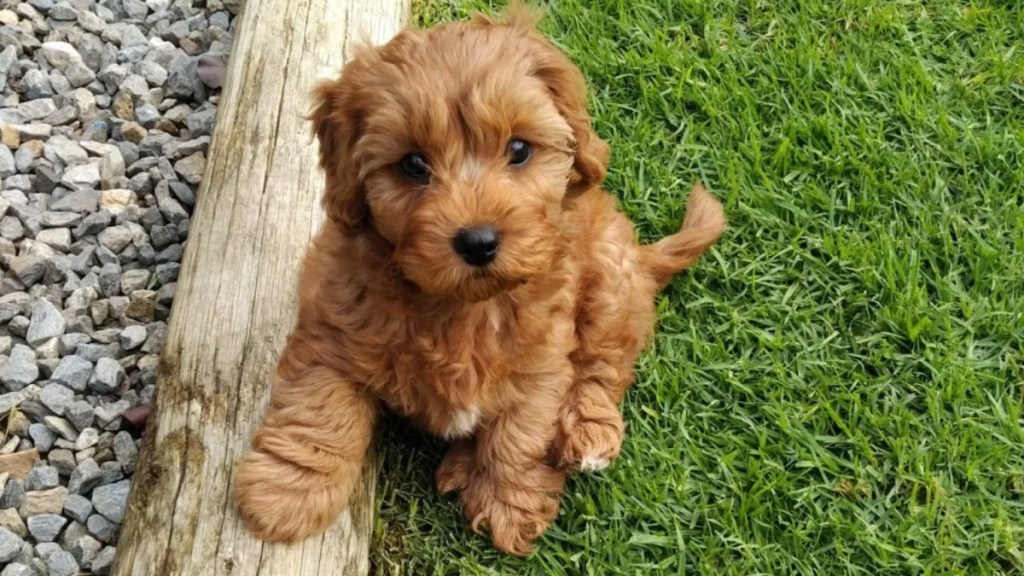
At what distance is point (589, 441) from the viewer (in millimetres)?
3580

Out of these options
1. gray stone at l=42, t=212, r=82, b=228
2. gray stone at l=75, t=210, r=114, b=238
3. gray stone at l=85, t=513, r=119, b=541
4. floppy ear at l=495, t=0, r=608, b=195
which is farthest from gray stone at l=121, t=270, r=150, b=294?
floppy ear at l=495, t=0, r=608, b=195

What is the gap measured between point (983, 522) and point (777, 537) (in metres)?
0.66

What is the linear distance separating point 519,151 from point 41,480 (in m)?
2.09

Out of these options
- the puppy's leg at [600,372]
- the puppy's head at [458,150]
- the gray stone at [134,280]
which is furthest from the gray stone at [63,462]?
the puppy's leg at [600,372]

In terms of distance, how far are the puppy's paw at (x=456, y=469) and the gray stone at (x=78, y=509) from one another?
3.96 ft

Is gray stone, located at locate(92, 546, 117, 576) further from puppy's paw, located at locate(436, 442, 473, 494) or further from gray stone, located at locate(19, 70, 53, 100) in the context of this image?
gray stone, located at locate(19, 70, 53, 100)

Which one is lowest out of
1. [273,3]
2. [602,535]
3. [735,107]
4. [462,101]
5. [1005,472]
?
[602,535]

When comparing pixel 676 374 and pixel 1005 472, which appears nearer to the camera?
pixel 1005 472

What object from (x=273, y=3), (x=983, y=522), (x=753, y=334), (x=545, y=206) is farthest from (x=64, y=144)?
(x=983, y=522)

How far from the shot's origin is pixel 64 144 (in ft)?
15.6

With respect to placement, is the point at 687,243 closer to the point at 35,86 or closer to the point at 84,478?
the point at 84,478

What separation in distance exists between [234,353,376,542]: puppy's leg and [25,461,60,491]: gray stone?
3.02 ft

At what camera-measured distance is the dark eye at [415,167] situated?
115 inches

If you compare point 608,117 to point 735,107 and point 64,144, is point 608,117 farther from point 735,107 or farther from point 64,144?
point 64,144
